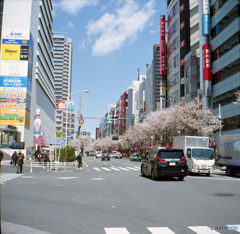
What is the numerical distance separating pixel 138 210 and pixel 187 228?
2238mm

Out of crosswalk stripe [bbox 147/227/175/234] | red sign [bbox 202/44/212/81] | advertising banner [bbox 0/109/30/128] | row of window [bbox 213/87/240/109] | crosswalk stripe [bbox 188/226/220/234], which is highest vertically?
red sign [bbox 202/44/212/81]

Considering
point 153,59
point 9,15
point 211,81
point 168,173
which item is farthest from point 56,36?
point 168,173

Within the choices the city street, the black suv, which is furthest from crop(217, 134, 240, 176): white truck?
the city street

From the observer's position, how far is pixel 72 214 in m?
7.88

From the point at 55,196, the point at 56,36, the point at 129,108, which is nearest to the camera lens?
the point at 55,196

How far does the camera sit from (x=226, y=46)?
147 feet

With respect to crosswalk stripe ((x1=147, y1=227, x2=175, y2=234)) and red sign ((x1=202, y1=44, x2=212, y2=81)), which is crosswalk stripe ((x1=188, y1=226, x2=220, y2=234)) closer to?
crosswalk stripe ((x1=147, y1=227, x2=175, y2=234))

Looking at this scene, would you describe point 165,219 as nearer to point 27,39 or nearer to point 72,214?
point 72,214

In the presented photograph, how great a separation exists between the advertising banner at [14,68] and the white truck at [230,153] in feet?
151

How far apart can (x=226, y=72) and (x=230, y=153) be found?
25.6m

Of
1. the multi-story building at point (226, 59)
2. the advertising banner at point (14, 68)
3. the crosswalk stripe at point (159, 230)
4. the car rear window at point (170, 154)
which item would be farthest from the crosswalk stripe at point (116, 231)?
the advertising banner at point (14, 68)

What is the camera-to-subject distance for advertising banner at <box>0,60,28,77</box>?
5712 cm

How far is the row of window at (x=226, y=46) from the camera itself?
4222cm

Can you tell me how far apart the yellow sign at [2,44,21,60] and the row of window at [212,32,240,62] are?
1466 inches
